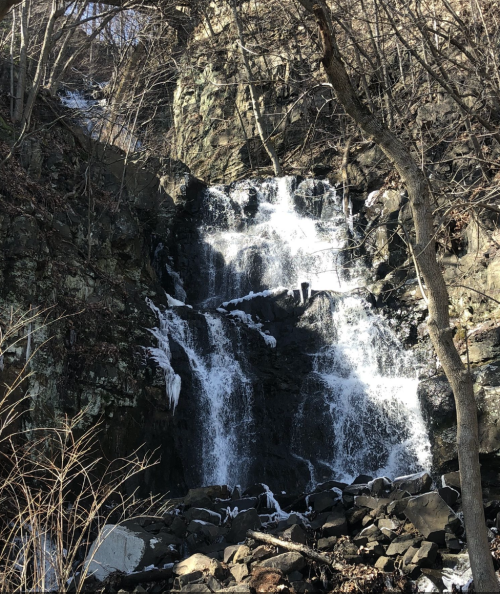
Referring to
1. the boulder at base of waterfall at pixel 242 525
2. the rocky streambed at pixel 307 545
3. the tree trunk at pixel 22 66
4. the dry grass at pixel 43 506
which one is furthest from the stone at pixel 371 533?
the tree trunk at pixel 22 66

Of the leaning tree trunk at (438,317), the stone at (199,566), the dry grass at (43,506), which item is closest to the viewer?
the dry grass at (43,506)

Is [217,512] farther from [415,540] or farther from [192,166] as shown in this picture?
[192,166]

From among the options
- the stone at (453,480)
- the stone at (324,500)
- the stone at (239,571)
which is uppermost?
the stone at (453,480)

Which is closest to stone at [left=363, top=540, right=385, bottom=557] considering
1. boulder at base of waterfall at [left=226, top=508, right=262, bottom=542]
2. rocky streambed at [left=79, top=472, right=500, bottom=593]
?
rocky streambed at [left=79, top=472, right=500, bottom=593]

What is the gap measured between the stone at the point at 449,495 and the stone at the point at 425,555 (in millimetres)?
1243

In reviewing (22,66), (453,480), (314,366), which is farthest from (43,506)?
(22,66)

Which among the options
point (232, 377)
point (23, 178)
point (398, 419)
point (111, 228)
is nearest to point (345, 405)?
point (398, 419)

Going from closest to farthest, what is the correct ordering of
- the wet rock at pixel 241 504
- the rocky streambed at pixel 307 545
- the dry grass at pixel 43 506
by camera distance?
the dry grass at pixel 43 506, the rocky streambed at pixel 307 545, the wet rock at pixel 241 504

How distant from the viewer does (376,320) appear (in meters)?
12.8

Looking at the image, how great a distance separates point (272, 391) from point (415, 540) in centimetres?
535

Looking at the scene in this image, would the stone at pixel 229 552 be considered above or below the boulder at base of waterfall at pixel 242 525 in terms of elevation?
below

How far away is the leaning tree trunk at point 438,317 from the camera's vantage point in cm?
486

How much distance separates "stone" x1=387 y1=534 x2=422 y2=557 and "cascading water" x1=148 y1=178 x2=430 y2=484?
3731 mm

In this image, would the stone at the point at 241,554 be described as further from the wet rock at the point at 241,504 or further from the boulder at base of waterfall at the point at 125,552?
the wet rock at the point at 241,504
